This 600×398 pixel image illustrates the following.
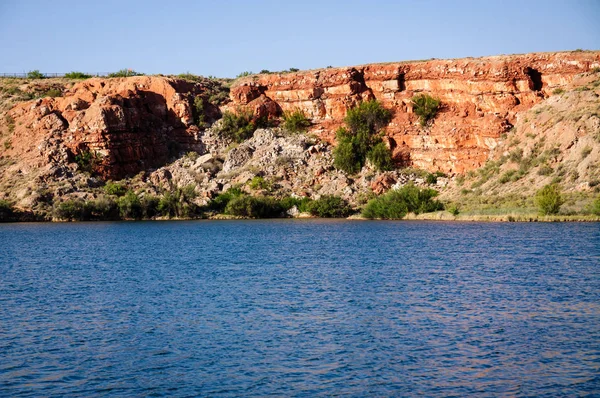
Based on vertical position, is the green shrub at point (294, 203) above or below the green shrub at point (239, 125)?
below

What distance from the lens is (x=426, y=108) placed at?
7725cm

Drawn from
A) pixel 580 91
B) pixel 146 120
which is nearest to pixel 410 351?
pixel 580 91

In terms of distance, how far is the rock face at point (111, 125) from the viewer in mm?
80250

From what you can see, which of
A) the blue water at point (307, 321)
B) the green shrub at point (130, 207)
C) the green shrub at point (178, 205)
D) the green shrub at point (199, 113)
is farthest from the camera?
the green shrub at point (199, 113)

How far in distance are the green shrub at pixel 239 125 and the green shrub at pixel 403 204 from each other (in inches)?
896

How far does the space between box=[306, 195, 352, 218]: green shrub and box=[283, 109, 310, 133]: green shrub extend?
1404cm

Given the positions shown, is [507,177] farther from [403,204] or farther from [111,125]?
[111,125]

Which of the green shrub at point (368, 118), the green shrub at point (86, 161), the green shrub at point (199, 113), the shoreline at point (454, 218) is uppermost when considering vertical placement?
the green shrub at point (199, 113)

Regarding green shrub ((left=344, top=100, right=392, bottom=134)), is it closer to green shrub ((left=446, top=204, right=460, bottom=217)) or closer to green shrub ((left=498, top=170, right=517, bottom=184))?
green shrub ((left=498, top=170, right=517, bottom=184))

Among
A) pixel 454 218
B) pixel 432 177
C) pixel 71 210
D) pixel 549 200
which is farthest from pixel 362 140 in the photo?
pixel 71 210

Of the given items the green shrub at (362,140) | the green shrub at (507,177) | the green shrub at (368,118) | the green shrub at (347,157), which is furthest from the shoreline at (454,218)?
the green shrub at (368,118)

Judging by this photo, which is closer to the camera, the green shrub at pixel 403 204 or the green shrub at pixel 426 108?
the green shrub at pixel 403 204

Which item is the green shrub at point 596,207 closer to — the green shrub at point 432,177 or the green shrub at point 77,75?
the green shrub at point 432,177

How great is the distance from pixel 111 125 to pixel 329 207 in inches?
1052
